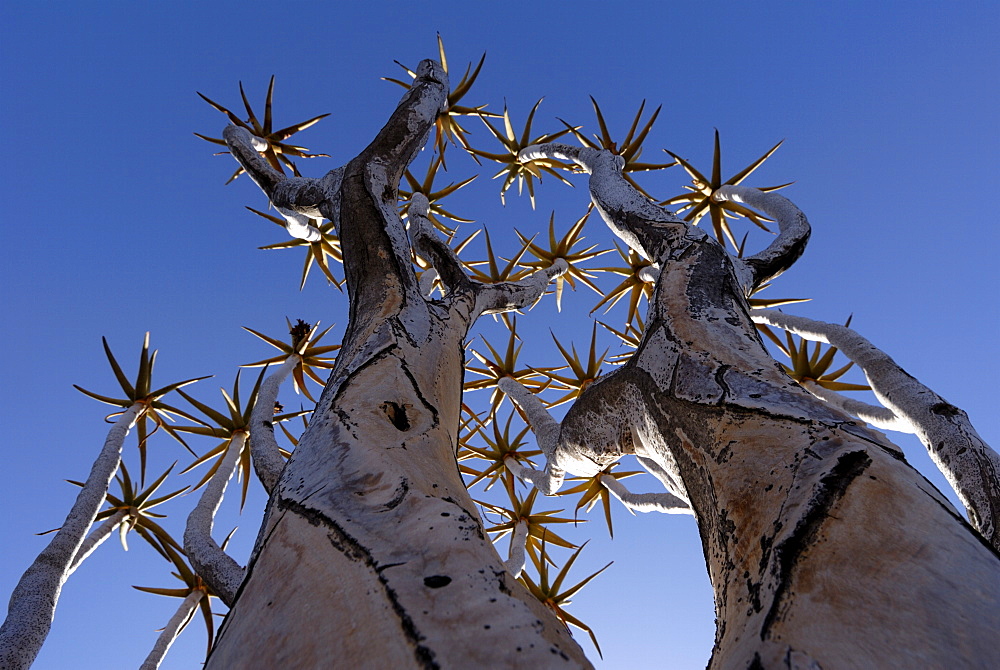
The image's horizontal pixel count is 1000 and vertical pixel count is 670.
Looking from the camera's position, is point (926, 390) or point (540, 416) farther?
point (540, 416)

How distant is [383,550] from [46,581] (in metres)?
2.37

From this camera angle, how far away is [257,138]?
14.4 feet

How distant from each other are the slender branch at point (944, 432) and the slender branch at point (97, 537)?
3545 mm

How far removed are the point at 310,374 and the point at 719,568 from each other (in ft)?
13.9

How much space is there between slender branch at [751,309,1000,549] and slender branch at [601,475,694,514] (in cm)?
111

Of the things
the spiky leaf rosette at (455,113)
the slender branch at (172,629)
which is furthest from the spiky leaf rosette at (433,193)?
the slender branch at (172,629)

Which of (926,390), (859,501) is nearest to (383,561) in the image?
(859,501)

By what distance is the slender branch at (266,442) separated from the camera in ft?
7.63

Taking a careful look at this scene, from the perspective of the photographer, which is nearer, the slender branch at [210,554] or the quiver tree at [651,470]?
the quiver tree at [651,470]

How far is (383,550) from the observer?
73 centimetres

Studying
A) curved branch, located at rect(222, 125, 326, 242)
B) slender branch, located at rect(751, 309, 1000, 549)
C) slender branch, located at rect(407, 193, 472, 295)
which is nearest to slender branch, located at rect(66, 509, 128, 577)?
curved branch, located at rect(222, 125, 326, 242)

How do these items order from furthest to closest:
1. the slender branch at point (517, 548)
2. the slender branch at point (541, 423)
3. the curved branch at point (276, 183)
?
the slender branch at point (517, 548) → the slender branch at point (541, 423) → the curved branch at point (276, 183)

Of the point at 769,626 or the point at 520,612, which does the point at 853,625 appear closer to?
the point at 769,626

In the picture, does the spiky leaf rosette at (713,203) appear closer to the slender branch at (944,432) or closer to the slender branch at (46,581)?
the slender branch at (944,432)
